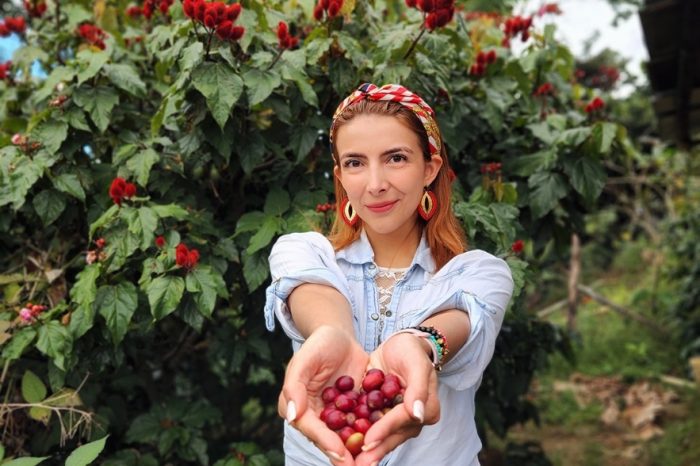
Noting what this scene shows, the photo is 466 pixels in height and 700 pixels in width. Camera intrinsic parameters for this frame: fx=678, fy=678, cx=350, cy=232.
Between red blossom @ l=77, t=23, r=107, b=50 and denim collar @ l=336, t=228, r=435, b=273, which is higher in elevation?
red blossom @ l=77, t=23, r=107, b=50

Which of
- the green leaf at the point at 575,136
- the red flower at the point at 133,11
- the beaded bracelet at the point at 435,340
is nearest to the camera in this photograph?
the beaded bracelet at the point at 435,340

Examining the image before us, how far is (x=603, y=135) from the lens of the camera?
2.40 m

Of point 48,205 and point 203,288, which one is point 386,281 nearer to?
point 203,288

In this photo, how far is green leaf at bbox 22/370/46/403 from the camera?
7.25 ft

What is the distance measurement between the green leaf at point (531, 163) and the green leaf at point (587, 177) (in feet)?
0.27

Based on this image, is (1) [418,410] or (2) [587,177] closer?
(1) [418,410]

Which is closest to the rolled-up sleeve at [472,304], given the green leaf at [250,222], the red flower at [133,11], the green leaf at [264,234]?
the green leaf at [264,234]

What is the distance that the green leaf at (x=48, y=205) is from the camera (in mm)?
2322

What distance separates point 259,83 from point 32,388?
4.06ft

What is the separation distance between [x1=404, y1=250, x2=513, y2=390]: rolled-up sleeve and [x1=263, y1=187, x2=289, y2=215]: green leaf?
0.89 meters

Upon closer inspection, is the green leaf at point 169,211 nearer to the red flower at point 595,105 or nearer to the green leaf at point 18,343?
the green leaf at point 18,343

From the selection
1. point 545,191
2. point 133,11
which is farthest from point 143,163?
point 545,191

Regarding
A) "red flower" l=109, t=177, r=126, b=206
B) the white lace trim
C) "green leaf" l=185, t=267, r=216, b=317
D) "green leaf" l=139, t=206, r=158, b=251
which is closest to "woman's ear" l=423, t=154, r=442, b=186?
the white lace trim

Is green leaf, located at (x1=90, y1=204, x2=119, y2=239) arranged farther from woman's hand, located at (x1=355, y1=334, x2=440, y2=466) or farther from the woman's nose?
woman's hand, located at (x1=355, y1=334, x2=440, y2=466)
